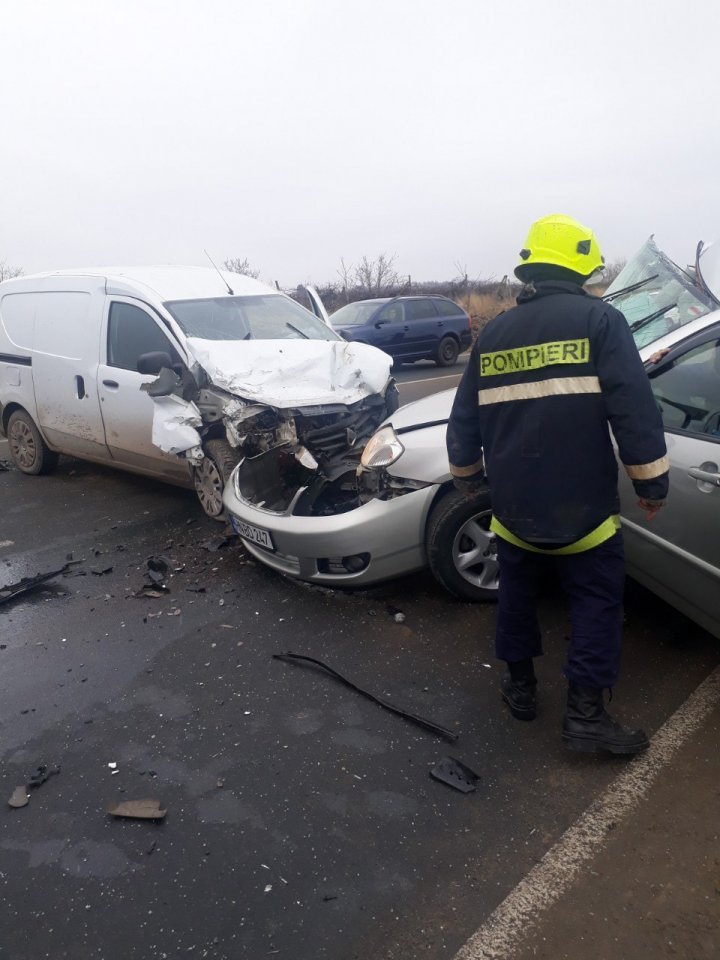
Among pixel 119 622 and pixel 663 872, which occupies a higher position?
pixel 663 872

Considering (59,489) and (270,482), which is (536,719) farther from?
(59,489)

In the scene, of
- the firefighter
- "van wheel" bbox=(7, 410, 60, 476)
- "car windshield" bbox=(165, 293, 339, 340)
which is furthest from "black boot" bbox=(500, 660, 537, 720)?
"van wheel" bbox=(7, 410, 60, 476)

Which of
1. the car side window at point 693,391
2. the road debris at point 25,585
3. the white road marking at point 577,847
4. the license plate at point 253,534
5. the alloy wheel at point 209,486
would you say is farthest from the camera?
the alloy wheel at point 209,486

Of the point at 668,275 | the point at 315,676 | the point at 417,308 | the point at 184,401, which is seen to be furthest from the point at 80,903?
the point at 417,308

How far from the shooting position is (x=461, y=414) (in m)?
2.76

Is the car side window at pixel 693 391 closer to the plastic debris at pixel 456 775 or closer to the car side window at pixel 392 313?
the plastic debris at pixel 456 775

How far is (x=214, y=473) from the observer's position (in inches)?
199

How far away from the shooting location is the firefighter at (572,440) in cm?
233

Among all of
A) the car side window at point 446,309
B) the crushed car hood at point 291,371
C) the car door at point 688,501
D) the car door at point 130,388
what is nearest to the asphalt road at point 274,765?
the car door at point 688,501

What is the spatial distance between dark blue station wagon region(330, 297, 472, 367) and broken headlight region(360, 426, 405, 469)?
10.4 m

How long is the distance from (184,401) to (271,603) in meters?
1.77

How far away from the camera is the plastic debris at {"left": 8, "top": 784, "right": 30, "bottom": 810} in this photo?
2.56 m

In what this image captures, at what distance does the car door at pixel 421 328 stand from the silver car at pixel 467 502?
1068 centimetres

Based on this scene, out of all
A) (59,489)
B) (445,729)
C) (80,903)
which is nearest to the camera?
(80,903)
